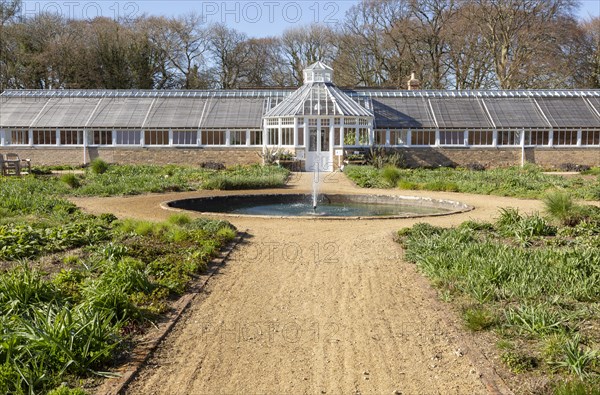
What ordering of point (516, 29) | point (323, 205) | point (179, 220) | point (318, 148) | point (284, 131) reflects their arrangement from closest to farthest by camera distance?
point (179, 220)
point (323, 205)
point (318, 148)
point (284, 131)
point (516, 29)

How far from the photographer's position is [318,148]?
91.3 feet

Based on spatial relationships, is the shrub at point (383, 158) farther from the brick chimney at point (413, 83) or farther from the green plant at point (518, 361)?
the green plant at point (518, 361)

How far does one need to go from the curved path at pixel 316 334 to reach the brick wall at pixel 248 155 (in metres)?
20.9

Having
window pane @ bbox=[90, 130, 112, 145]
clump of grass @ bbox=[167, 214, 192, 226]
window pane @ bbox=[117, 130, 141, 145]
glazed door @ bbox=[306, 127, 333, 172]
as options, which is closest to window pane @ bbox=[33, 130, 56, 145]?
window pane @ bbox=[90, 130, 112, 145]

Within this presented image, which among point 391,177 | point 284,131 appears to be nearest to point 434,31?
point 284,131

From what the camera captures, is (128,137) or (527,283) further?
(128,137)

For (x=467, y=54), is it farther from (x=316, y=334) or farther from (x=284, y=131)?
(x=316, y=334)

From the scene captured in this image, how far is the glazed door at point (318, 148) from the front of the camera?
27625 millimetres

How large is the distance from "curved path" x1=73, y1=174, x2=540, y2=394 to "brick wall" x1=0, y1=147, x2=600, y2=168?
823 inches

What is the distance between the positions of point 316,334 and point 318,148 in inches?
889

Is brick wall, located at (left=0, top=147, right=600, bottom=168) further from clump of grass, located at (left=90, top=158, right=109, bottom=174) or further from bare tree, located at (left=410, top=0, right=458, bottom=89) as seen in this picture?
bare tree, located at (left=410, top=0, right=458, bottom=89)

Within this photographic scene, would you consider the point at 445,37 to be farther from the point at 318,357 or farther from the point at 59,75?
the point at 318,357

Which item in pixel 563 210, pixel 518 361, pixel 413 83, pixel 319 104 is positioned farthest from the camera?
pixel 413 83

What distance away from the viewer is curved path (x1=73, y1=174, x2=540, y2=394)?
4504mm
